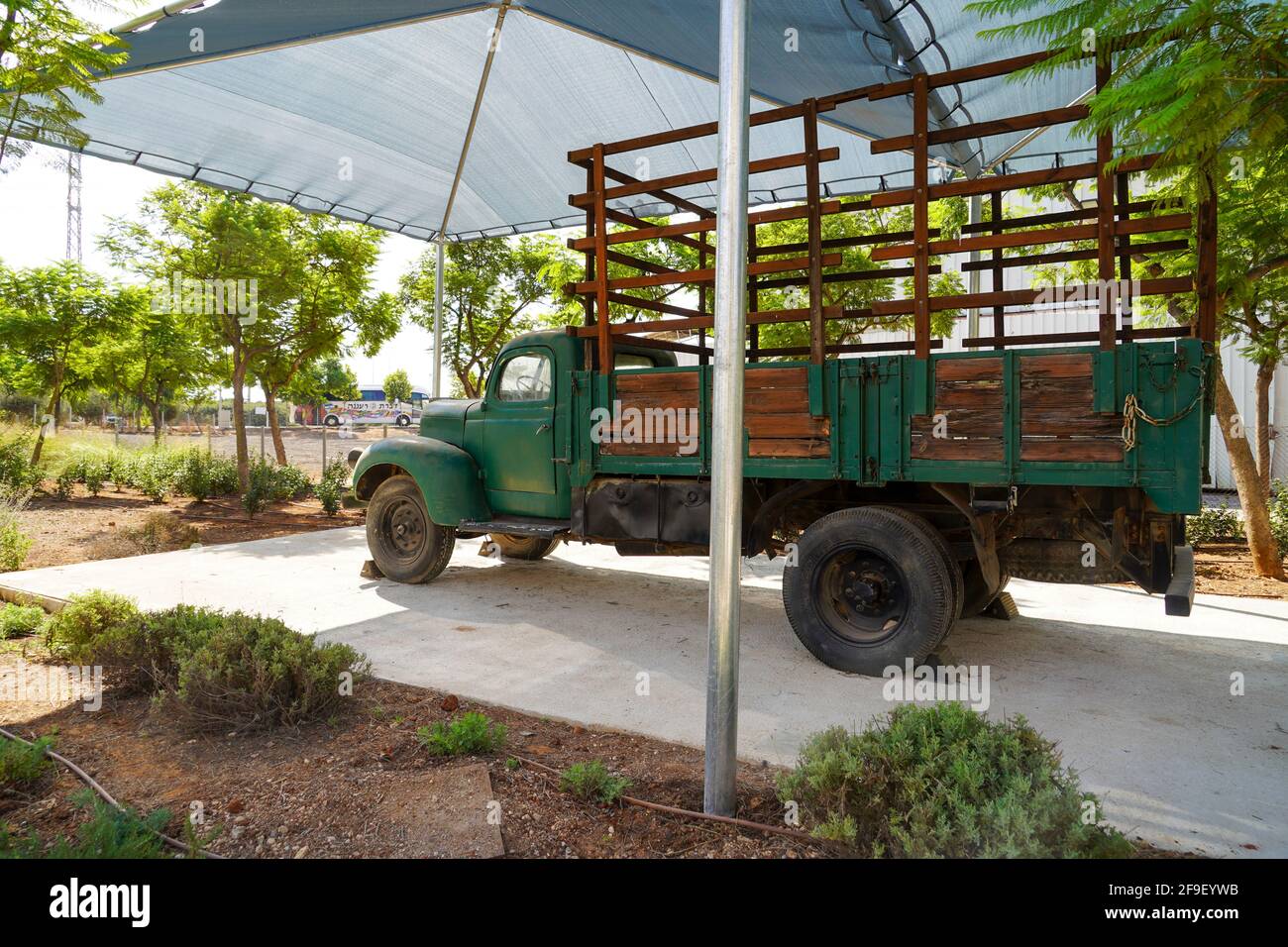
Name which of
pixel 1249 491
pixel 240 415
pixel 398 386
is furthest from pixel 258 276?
pixel 398 386

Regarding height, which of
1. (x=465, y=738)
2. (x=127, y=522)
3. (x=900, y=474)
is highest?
(x=900, y=474)

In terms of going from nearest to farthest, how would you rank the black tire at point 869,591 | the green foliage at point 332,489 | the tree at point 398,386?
the black tire at point 869,591
the green foliage at point 332,489
the tree at point 398,386

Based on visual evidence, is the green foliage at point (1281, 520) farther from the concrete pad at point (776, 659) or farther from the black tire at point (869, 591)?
the black tire at point (869, 591)

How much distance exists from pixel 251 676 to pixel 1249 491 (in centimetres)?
896

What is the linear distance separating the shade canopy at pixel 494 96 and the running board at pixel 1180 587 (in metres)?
4.23

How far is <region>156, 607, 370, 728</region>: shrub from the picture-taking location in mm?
3812

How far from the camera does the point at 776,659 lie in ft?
17.3

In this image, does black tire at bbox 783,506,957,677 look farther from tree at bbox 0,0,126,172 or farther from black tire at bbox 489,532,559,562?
tree at bbox 0,0,126,172

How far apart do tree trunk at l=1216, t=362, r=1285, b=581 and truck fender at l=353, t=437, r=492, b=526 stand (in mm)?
7217

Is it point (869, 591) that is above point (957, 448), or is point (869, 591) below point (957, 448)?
below

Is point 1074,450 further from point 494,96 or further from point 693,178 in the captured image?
point 494,96

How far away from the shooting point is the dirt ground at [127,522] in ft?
29.5

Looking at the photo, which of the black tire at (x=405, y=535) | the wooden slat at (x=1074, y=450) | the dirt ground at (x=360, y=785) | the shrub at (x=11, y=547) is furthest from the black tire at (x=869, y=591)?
the shrub at (x=11, y=547)
